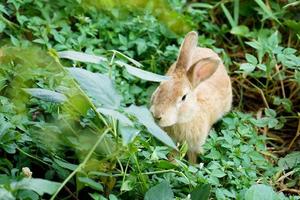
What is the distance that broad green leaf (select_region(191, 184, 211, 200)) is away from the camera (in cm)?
322

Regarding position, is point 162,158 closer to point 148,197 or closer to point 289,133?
point 148,197

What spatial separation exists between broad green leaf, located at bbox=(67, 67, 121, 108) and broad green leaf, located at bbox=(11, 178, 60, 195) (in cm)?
34

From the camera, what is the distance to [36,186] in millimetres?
2695

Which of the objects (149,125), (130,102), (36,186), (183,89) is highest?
(149,125)

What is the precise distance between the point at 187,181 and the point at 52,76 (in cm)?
82

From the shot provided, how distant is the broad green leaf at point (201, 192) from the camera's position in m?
3.22

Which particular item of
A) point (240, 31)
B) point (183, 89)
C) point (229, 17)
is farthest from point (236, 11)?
point (183, 89)

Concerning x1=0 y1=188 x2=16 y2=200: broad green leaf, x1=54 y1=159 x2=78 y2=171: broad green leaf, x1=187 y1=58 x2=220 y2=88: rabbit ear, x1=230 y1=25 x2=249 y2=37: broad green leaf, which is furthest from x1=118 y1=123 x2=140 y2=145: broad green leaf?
x1=230 y1=25 x2=249 y2=37: broad green leaf

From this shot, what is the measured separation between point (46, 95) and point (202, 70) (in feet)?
3.13

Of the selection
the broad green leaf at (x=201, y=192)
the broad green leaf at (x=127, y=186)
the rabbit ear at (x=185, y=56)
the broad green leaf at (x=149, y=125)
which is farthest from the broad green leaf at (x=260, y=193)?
the rabbit ear at (x=185, y=56)

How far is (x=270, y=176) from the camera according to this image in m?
3.77

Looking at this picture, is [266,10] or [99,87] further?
[266,10]

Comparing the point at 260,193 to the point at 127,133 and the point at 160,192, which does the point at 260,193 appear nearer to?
the point at 160,192

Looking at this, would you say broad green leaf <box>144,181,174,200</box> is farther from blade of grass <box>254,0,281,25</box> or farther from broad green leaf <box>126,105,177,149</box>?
blade of grass <box>254,0,281,25</box>
